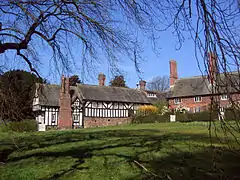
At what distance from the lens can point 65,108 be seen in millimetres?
37688

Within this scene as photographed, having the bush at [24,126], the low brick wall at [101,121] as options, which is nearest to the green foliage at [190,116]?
the low brick wall at [101,121]

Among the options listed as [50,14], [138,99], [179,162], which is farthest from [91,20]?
[138,99]

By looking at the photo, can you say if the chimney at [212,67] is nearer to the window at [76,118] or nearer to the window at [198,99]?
the window at [76,118]

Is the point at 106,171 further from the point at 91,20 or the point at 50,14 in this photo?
the point at 50,14

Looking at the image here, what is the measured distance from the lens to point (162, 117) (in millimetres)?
33812

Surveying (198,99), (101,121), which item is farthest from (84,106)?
(198,99)

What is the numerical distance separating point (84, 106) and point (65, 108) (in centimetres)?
258

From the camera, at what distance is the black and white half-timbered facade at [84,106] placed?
3744cm

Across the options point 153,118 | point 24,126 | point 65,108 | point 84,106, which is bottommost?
point 24,126

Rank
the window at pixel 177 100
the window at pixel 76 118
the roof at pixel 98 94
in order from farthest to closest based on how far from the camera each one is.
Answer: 1. the window at pixel 177 100
2. the roof at pixel 98 94
3. the window at pixel 76 118

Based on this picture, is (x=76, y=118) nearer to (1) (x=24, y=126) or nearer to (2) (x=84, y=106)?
(2) (x=84, y=106)

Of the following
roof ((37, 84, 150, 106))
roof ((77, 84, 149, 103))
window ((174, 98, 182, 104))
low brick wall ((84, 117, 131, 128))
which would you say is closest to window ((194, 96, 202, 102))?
window ((174, 98, 182, 104))

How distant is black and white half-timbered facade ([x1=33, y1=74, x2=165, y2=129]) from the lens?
3744 centimetres

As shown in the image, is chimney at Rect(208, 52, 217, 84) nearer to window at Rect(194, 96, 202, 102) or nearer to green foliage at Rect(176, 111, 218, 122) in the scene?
green foliage at Rect(176, 111, 218, 122)
